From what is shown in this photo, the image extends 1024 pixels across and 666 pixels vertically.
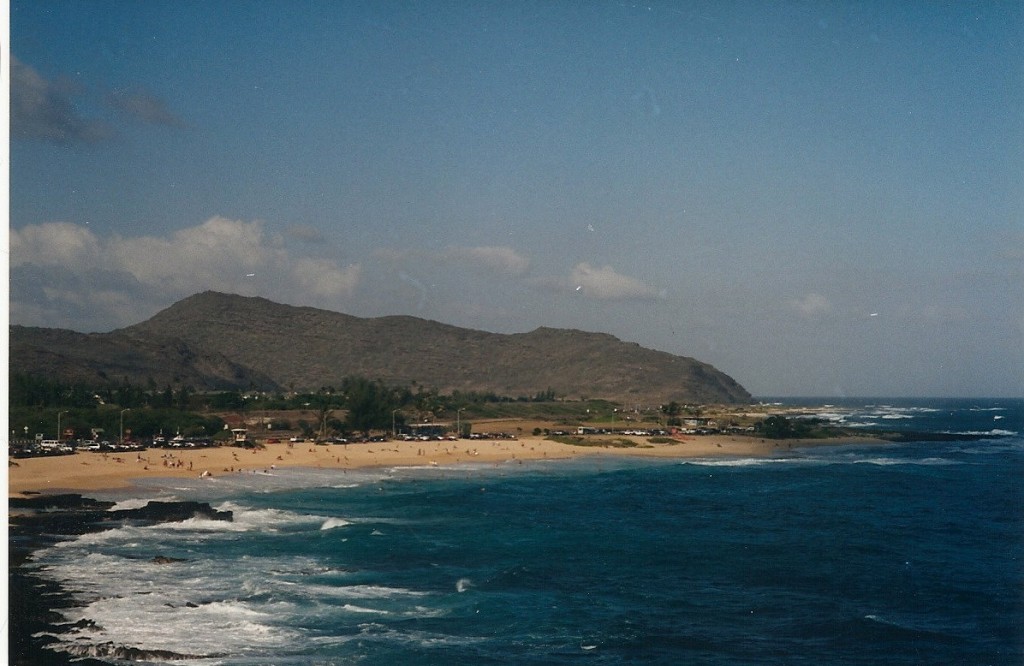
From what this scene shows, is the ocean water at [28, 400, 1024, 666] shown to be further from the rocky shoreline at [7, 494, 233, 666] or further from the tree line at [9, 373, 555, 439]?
the tree line at [9, 373, 555, 439]

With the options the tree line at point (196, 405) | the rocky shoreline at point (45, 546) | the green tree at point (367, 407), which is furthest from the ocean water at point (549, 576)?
the green tree at point (367, 407)

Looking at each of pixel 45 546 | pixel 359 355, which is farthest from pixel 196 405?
pixel 45 546

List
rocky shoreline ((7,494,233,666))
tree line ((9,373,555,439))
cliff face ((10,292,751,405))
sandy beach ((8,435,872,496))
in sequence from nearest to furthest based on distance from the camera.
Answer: rocky shoreline ((7,494,233,666)) < sandy beach ((8,435,872,496)) < tree line ((9,373,555,439)) < cliff face ((10,292,751,405))

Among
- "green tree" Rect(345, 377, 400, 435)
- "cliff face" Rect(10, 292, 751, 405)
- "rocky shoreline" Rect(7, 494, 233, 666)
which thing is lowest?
"rocky shoreline" Rect(7, 494, 233, 666)

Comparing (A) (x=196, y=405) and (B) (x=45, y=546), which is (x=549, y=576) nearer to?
(B) (x=45, y=546)

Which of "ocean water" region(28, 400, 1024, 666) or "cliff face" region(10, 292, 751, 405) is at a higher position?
"cliff face" region(10, 292, 751, 405)

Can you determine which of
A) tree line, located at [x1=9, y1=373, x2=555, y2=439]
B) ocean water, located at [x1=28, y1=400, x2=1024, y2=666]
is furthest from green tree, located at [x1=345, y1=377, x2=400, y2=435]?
ocean water, located at [x1=28, y1=400, x2=1024, y2=666]
